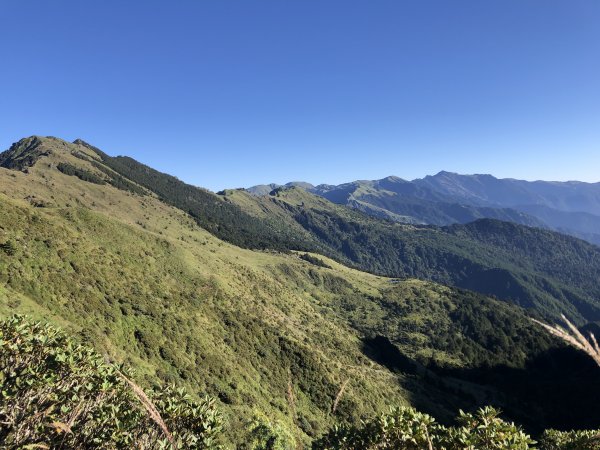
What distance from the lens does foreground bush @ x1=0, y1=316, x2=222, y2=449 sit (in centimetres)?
1878

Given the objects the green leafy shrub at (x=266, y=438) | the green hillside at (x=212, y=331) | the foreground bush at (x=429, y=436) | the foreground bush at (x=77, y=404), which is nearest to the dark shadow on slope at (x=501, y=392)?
the green hillside at (x=212, y=331)

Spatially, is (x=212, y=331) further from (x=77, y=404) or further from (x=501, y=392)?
(x=501, y=392)

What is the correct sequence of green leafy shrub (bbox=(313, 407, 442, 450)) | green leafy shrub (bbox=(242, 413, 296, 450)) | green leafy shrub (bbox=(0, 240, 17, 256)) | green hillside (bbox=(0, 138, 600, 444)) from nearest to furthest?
green leafy shrub (bbox=(313, 407, 442, 450)) < green leafy shrub (bbox=(242, 413, 296, 450)) < green hillside (bbox=(0, 138, 600, 444)) < green leafy shrub (bbox=(0, 240, 17, 256))

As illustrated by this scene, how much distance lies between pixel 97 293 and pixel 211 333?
25.3 m

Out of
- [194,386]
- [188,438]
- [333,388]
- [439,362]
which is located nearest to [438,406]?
[333,388]

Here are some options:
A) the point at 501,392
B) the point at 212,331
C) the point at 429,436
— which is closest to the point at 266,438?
the point at 429,436

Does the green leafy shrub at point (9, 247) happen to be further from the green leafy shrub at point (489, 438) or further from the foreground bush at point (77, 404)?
the green leafy shrub at point (489, 438)

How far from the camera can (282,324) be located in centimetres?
11606

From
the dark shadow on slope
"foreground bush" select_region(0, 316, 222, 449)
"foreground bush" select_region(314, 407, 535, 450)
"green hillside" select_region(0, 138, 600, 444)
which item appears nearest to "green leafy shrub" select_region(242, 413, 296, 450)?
"green hillside" select_region(0, 138, 600, 444)

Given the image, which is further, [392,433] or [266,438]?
[266,438]

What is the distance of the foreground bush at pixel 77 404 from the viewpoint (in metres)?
18.8

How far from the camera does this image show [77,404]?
20.1 metres

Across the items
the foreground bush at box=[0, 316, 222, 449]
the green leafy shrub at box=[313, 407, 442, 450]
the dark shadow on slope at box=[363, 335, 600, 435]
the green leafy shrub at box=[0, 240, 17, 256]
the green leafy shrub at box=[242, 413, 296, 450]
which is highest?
the green leafy shrub at box=[0, 240, 17, 256]

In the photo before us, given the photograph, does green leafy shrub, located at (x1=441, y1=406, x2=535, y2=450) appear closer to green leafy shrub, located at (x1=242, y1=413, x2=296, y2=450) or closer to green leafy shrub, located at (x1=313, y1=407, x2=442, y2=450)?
green leafy shrub, located at (x1=313, y1=407, x2=442, y2=450)
